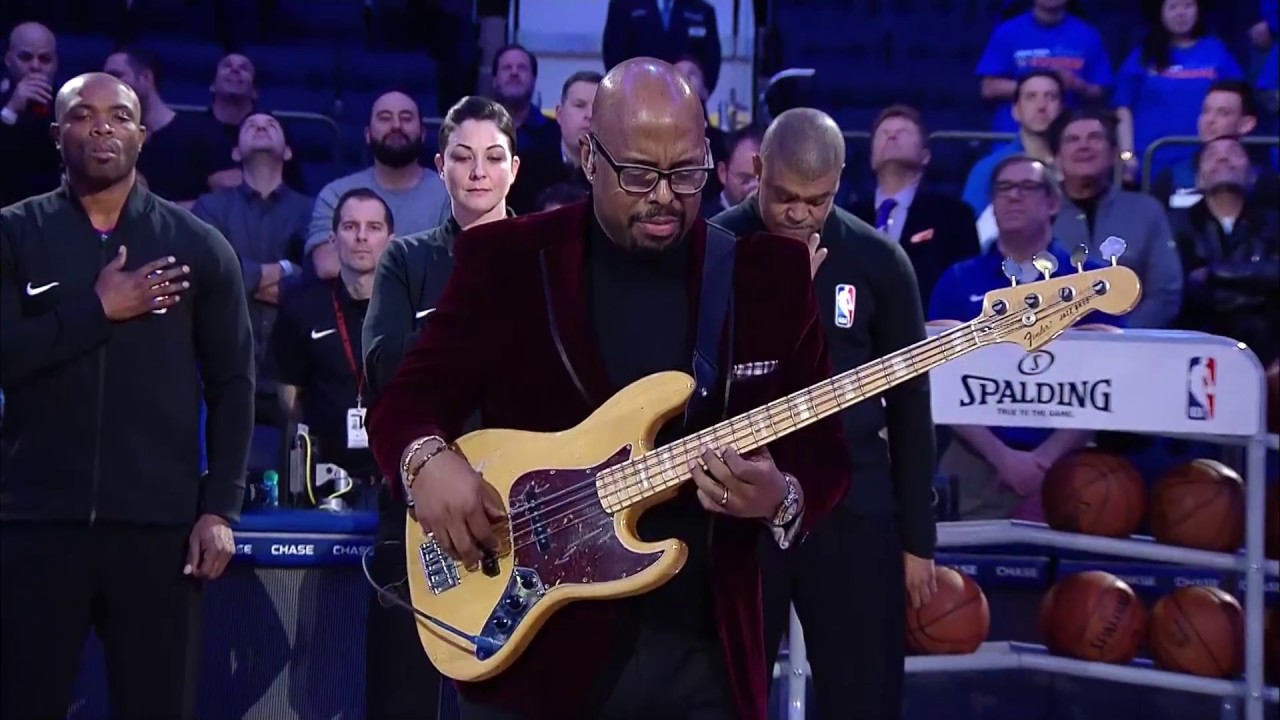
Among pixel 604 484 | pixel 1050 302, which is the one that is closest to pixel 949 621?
pixel 1050 302

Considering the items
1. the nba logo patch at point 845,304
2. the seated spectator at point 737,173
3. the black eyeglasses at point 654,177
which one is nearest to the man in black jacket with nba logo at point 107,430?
the nba logo patch at point 845,304

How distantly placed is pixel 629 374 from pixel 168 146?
574 centimetres

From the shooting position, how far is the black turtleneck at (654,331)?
114 inches

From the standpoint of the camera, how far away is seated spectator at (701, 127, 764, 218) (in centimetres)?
735

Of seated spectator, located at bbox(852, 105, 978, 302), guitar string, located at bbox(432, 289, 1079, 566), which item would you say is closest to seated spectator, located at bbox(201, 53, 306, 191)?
seated spectator, located at bbox(852, 105, 978, 302)

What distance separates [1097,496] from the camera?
216 inches

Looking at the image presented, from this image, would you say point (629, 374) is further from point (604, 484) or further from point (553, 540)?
point (553, 540)

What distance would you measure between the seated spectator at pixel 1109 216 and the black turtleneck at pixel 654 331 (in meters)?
4.33

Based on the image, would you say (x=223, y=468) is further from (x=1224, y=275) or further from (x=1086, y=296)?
(x=1224, y=275)

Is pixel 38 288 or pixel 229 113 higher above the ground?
pixel 229 113

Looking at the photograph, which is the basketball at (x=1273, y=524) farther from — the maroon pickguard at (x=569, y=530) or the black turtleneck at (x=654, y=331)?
the maroon pickguard at (x=569, y=530)

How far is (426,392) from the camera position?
9.55 feet

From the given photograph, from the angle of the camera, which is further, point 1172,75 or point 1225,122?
point 1172,75

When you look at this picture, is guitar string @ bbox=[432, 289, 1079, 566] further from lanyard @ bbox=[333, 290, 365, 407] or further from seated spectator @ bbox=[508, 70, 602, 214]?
seated spectator @ bbox=[508, 70, 602, 214]
